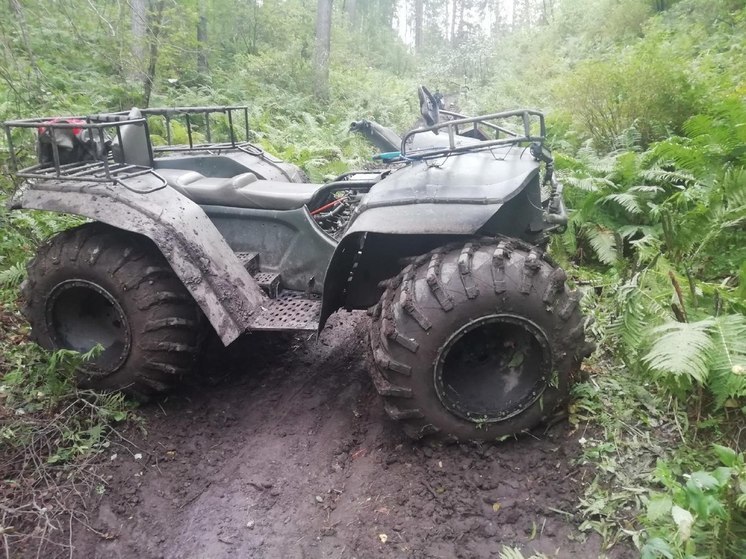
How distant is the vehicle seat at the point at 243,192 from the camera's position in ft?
11.9

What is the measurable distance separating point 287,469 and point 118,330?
1.49 meters

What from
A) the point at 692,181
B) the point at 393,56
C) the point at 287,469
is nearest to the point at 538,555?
the point at 287,469

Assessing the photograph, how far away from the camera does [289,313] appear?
341 cm

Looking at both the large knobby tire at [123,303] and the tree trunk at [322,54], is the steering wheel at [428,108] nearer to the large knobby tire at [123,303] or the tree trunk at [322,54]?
the large knobby tire at [123,303]

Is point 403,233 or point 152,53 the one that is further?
point 152,53

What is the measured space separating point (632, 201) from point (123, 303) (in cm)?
356

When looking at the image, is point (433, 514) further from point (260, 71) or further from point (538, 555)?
point (260, 71)

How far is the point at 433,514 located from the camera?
250 centimetres

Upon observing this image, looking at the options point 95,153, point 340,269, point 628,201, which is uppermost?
point 95,153

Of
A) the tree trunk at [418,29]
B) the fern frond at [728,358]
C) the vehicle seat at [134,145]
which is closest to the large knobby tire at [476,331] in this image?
the fern frond at [728,358]

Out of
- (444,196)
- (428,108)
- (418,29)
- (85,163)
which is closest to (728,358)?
(444,196)

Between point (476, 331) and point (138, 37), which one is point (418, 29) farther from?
point (476, 331)

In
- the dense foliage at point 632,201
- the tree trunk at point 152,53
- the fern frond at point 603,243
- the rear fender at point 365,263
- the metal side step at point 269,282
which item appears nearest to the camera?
the dense foliage at point 632,201

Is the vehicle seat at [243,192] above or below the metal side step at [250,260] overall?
above
